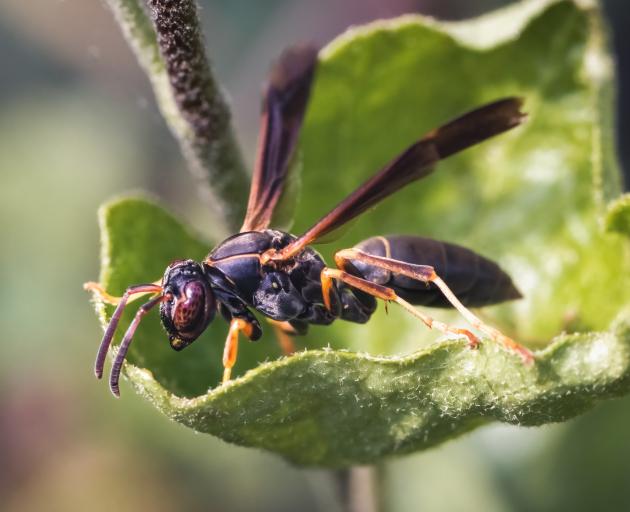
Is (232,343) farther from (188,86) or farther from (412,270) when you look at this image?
(188,86)

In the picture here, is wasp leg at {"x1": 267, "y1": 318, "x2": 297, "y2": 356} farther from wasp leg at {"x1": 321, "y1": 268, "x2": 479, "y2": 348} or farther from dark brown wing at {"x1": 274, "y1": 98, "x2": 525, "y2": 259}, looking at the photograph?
dark brown wing at {"x1": 274, "y1": 98, "x2": 525, "y2": 259}

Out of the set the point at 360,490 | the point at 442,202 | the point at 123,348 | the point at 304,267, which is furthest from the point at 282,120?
the point at 360,490

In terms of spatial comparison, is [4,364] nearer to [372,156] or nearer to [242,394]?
[372,156]

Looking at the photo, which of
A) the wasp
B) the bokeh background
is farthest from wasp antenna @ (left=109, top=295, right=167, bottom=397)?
the bokeh background

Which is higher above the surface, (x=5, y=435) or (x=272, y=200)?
(x=272, y=200)

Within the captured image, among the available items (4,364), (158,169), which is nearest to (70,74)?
(158,169)

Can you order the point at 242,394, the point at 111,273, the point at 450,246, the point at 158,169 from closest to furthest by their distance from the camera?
the point at 242,394 < the point at 111,273 < the point at 450,246 < the point at 158,169

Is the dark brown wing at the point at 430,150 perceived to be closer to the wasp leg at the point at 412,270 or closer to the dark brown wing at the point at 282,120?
the wasp leg at the point at 412,270
